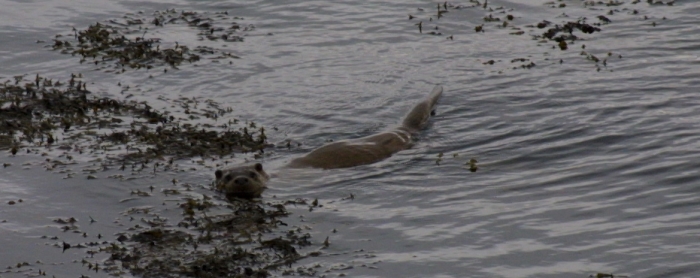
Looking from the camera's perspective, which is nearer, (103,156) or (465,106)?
(103,156)

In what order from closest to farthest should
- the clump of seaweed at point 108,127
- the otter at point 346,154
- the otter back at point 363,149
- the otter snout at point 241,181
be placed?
the otter snout at point 241,181 < the otter at point 346,154 < the otter back at point 363,149 < the clump of seaweed at point 108,127

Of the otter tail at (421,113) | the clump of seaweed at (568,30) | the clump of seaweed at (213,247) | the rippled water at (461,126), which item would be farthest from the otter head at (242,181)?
the clump of seaweed at (568,30)

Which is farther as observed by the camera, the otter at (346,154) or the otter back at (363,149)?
the otter back at (363,149)

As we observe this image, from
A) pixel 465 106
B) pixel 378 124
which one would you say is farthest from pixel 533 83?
pixel 378 124

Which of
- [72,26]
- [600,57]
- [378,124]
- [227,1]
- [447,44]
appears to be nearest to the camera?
[378,124]

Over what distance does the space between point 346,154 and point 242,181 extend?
1.32 metres

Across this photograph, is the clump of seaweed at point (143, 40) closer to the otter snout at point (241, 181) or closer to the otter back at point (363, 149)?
the otter back at point (363, 149)

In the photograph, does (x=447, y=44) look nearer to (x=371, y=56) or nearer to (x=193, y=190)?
(x=371, y=56)

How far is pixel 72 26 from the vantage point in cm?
1405

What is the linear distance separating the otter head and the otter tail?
2118 millimetres

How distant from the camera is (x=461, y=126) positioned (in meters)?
10.2

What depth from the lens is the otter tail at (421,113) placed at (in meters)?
10.2

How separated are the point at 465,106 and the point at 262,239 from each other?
4.20m

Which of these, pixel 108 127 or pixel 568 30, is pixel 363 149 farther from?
pixel 568 30
